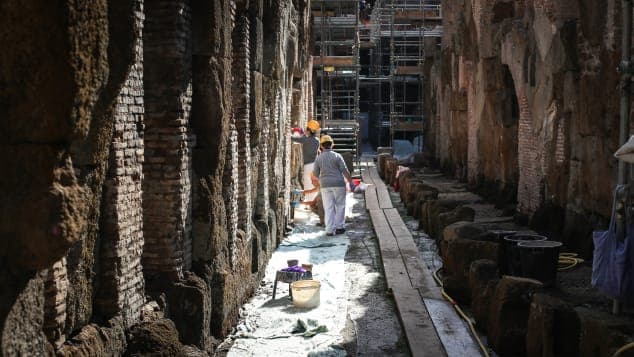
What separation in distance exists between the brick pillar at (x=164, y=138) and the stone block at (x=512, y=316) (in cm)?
273

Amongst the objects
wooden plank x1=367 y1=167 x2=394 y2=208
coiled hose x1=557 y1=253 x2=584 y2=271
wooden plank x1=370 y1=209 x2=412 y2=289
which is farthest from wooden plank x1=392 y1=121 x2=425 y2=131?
coiled hose x1=557 y1=253 x2=584 y2=271

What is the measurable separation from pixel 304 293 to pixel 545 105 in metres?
5.74

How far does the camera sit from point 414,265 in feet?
34.2

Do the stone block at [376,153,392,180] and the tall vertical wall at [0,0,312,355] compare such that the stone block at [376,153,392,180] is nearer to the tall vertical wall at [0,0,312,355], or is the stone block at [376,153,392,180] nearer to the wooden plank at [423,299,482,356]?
the tall vertical wall at [0,0,312,355]

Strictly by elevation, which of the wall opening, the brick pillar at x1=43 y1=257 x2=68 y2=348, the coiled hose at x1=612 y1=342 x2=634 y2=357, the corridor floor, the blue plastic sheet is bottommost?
the corridor floor

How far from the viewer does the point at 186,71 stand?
21.7ft

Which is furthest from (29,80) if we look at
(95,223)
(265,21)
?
(265,21)

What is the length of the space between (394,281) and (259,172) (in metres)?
2.61

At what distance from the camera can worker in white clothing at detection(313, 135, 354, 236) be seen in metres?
13.4

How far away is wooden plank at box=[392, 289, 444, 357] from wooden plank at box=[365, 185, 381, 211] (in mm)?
7695

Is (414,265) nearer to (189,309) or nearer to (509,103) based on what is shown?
(189,309)

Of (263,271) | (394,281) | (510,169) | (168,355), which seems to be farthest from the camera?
(510,169)

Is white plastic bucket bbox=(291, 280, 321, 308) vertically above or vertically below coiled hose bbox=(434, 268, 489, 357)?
Answer: above

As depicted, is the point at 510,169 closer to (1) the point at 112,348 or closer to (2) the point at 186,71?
(2) the point at 186,71
